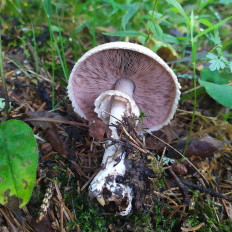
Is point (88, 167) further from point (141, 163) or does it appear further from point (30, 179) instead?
point (30, 179)

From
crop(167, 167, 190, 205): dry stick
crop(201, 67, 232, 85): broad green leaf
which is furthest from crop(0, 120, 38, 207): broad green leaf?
crop(201, 67, 232, 85): broad green leaf

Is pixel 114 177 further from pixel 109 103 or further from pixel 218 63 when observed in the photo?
pixel 218 63

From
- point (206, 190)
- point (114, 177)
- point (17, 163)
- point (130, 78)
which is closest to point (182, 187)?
point (206, 190)

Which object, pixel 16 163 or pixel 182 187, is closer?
pixel 16 163

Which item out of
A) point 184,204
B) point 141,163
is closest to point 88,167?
point 141,163

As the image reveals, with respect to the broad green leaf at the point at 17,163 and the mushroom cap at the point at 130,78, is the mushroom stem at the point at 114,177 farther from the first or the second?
the broad green leaf at the point at 17,163

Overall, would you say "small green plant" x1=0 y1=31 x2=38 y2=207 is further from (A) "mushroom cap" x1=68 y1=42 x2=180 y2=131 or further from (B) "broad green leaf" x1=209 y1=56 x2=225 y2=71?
(B) "broad green leaf" x1=209 y1=56 x2=225 y2=71

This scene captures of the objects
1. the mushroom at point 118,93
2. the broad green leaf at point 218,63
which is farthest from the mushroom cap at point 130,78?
the broad green leaf at point 218,63
